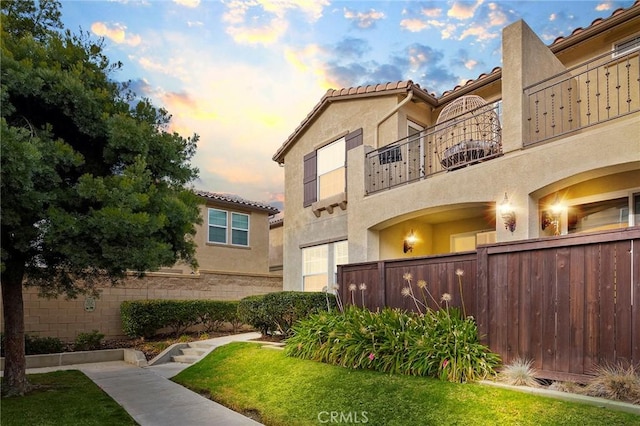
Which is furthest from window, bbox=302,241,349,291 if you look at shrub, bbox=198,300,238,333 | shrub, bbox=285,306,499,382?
shrub, bbox=285,306,499,382

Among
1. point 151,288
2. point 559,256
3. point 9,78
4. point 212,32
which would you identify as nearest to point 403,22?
point 212,32

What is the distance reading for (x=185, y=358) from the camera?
1075cm

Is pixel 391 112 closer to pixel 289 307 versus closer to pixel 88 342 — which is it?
pixel 289 307

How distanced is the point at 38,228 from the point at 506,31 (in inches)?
348

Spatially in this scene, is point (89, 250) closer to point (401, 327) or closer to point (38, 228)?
point (38, 228)

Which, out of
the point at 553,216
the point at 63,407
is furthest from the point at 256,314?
the point at 553,216

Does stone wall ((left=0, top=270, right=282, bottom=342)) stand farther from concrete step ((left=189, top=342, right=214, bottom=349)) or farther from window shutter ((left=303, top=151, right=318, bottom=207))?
window shutter ((left=303, top=151, right=318, bottom=207))

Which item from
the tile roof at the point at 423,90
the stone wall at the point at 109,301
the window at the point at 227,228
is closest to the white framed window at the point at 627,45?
the tile roof at the point at 423,90

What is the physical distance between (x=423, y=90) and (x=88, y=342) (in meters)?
11.8

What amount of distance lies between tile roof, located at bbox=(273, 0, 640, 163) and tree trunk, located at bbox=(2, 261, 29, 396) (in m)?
9.62

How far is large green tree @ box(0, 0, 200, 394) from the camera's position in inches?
206

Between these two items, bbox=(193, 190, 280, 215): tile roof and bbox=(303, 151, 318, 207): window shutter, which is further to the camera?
bbox=(193, 190, 280, 215): tile roof

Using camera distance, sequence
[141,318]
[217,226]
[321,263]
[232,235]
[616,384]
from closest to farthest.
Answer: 1. [616,384]
2. [141,318]
3. [321,263]
4. [217,226]
5. [232,235]

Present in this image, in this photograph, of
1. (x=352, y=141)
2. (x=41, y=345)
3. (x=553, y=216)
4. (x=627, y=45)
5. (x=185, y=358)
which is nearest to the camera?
(x=553, y=216)
